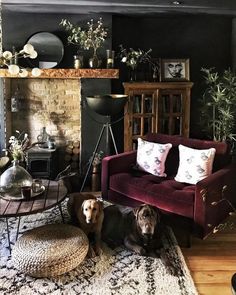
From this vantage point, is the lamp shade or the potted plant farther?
the potted plant

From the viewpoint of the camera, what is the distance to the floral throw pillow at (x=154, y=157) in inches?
151

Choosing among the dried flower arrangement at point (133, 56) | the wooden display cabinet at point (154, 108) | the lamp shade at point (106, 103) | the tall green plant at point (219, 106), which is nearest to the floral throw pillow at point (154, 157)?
the lamp shade at point (106, 103)

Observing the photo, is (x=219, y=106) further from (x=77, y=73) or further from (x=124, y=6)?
(x=77, y=73)

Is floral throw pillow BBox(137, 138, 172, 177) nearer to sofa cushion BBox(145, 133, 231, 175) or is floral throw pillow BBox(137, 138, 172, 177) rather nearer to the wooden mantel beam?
sofa cushion BBox(145, 133, 231, 175)

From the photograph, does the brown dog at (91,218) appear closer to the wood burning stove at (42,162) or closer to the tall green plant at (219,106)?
the wood burning stove at (42,162)

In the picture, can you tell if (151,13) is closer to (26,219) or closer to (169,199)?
(169,199)

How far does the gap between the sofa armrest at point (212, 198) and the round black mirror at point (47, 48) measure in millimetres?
2667

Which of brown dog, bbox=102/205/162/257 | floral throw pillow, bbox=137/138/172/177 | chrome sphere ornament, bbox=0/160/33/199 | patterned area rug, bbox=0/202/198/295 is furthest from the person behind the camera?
floral throw pillow, bbox=137/138/172/177

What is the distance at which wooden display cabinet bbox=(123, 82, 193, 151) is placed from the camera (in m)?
4.67

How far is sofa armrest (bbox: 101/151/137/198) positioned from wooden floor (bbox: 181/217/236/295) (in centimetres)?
114

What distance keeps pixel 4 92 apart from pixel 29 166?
1.06 meters

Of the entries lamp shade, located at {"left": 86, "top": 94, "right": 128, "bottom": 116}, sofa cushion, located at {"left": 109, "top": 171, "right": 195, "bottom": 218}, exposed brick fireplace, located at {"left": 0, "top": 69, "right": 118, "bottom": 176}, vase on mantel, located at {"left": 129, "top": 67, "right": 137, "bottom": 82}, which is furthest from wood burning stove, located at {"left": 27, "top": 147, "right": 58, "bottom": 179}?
vase on mantel, located at {"left": 129, "top": 67, "right": 137, "bottom": 82}

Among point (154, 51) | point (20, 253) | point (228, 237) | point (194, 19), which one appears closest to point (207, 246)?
point (228, 237)

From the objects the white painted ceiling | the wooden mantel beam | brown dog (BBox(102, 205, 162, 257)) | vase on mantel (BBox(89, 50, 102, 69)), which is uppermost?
the white painted ceiling
